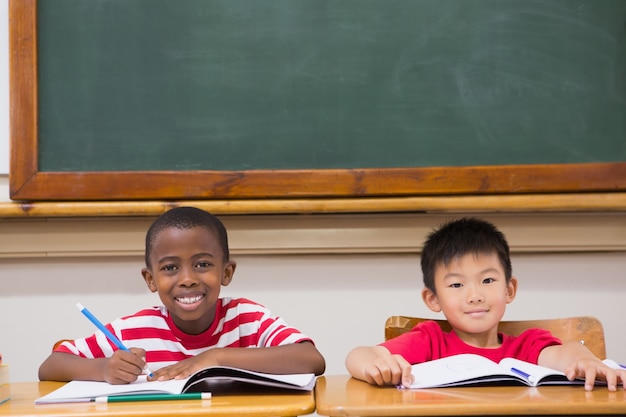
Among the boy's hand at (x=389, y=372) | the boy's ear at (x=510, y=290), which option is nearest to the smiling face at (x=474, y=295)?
the boy's ear at (x=510, y=290)

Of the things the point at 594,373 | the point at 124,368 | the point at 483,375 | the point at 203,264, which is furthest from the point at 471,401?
the point at 203,264

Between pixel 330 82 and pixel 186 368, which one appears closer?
pixel 186 368

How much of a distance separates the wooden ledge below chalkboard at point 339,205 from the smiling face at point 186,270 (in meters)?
0.41

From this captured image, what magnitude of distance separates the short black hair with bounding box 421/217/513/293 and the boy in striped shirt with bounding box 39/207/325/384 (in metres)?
0.36

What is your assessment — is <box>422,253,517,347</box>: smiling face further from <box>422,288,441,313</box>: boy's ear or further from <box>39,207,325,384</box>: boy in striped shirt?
<box>39,207,325,384</box>: boy in striped shirt

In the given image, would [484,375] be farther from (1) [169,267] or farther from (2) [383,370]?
(1) [169,267]

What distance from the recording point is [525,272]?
2.09m

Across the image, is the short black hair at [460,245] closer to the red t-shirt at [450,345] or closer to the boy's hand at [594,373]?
the red t-shirt at [450,345]

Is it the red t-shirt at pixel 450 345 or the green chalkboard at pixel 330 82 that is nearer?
the red t-shirt at pixel 450 345

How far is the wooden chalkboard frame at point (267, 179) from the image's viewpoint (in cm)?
200

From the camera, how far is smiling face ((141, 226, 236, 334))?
1.54m

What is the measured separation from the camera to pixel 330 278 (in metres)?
2.09

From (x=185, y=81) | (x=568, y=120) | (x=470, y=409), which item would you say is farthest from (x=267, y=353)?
(x=568, y=120)

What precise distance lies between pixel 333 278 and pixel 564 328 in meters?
0.68
